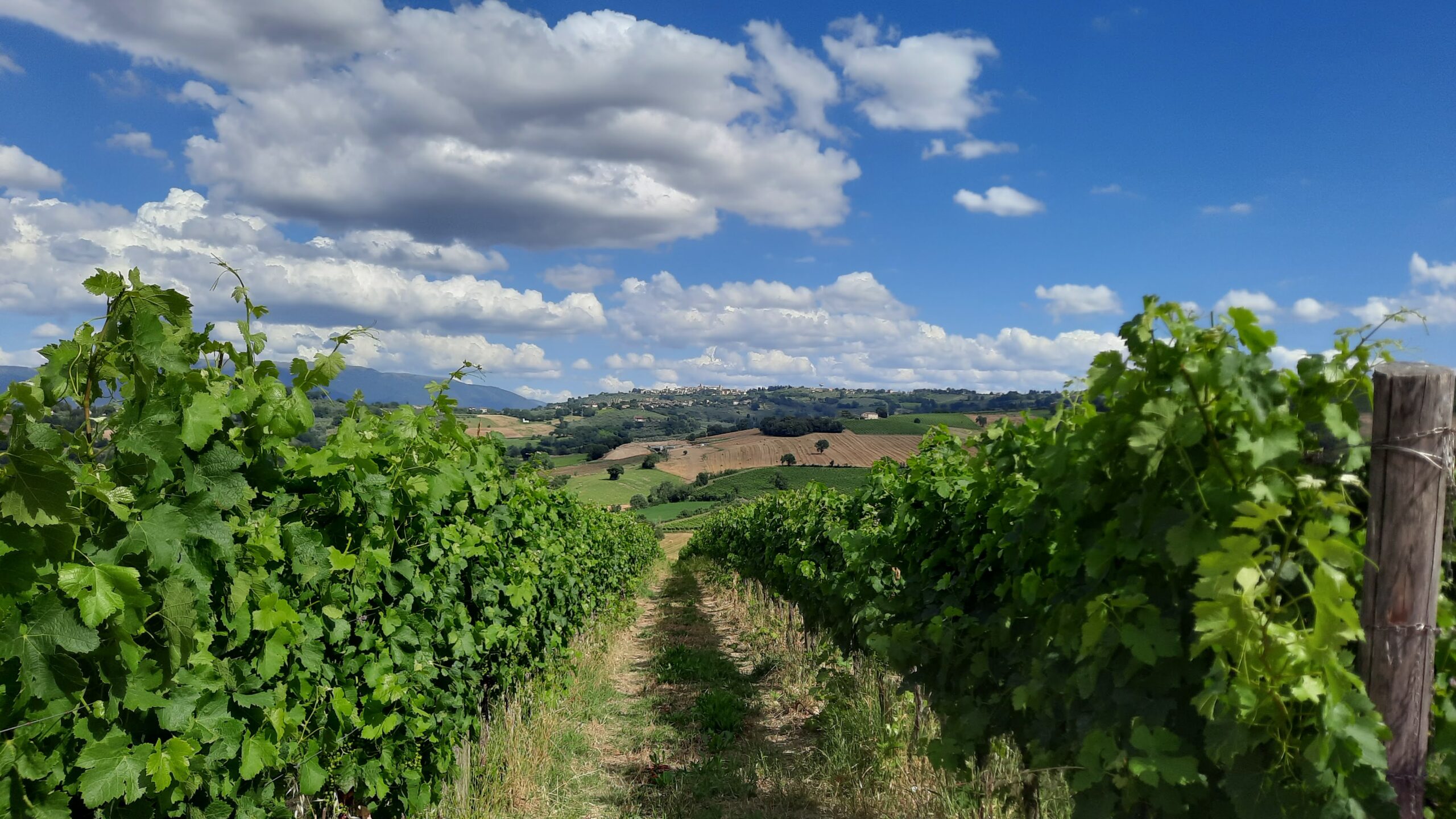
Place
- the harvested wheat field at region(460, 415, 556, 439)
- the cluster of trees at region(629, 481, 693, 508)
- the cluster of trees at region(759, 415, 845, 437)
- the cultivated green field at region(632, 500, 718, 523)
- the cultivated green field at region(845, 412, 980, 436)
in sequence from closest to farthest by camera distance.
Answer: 1. the cultivated green field at region(632, 500, 718, 523)
2. the cluster of trees at region(629, 481, 693, 508)
3. the harvested wheat field at region(460, 415, 556, 439)
4. the cultivated green field at region(845, 412, 980, 436)
5. the cluster of trees at region(759, 415, 845, 437)

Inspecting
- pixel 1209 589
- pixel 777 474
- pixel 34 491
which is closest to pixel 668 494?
pixel 777 474

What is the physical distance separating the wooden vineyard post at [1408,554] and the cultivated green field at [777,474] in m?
50.3

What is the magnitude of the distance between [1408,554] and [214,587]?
11.9ft

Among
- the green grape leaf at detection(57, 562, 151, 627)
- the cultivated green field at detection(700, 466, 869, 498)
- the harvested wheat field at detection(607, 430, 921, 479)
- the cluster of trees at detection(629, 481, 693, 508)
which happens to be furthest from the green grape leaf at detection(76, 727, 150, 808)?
the cluster of trees at detection(629, 481, 693, 508)

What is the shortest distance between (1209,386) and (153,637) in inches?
120

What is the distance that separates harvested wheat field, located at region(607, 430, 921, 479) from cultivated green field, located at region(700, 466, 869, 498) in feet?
5.45

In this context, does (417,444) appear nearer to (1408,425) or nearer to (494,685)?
(494,685)

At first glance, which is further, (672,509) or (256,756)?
(672,509)

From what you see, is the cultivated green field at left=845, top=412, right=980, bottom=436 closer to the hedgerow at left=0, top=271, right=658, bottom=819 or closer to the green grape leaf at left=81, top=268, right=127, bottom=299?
the hedgerow at left=0, top=271, right=658, bottom=819

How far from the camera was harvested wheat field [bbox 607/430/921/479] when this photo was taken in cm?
6500

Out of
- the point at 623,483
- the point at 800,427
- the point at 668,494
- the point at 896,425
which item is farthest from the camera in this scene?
the point at 896,425

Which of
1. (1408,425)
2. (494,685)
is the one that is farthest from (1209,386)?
(494,685)

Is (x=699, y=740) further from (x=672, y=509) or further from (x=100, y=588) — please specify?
(x=672, y=509)

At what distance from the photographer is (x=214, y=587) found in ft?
9.64
